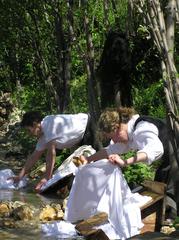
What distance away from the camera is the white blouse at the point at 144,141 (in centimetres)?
571

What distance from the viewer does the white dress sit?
6.15 meters

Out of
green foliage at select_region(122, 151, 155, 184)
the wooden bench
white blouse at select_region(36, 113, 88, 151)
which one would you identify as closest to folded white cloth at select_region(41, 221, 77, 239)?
the wooden bench

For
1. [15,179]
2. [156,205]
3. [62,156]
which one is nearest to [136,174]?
[156,205]

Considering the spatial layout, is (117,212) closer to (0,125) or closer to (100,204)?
(100,204)

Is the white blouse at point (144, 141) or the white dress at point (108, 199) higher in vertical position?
the white blouse at point (144, 141)

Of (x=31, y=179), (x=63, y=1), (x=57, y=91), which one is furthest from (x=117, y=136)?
(x=57, y=91)

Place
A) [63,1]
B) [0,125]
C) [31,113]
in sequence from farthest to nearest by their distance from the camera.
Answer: [0,125] < [63,1] < [31,113]

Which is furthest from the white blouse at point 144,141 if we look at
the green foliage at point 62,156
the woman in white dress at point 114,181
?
the green foliage at point 62,156

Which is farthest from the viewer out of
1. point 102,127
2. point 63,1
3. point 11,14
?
point 11,14

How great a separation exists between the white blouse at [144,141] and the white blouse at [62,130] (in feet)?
9.24

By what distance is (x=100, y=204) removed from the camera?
20.5ft

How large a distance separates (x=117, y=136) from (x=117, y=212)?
2.42 feet

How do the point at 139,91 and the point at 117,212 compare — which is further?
the point at 139,91

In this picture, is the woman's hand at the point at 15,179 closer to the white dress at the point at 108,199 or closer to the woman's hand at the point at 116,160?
the white dress at the point at 108,199
